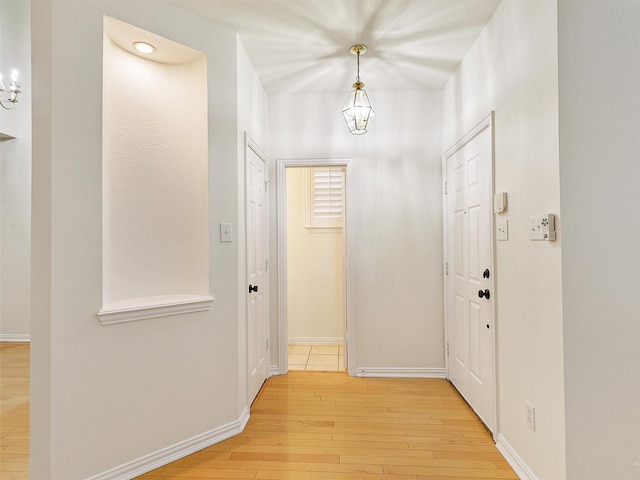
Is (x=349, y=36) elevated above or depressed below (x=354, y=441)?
above

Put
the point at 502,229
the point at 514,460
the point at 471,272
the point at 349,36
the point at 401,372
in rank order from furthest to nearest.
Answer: the point at 401,372 < the point at 471,272 < the point at 349,36 < the point at 502,229 < the point at 514,460

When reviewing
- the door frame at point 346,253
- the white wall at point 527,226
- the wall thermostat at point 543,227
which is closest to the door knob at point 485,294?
A: the white wall at point 527,226

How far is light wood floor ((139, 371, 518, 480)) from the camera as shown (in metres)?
1.89

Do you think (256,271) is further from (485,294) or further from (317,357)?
(485,294)

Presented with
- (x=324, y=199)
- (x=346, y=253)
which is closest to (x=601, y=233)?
(x=346, y=253)

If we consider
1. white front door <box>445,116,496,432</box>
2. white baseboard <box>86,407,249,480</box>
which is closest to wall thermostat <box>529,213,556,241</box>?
white front door <box>445,116,496,432</box>

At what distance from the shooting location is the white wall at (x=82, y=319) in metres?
1.67

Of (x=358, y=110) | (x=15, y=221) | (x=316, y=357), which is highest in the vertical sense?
(x=358, y=110)

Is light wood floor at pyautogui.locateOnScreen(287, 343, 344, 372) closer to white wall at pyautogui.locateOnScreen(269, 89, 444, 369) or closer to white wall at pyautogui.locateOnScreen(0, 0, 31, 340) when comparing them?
white wall at pyautogui.locateOnScreen(269, 89, 444, 369)

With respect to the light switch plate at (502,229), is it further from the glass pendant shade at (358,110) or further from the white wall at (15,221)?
the white wall at (15,221)

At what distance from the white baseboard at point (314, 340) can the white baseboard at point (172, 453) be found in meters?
1.92

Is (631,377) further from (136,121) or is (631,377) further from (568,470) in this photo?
(136,121)

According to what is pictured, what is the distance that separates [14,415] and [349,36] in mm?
3571

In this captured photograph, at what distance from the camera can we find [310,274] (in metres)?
4.27
